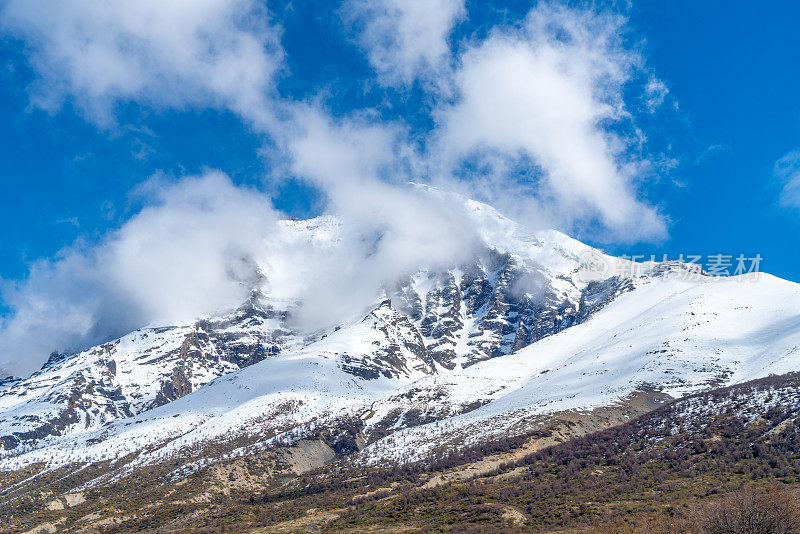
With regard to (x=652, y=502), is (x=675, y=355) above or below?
above

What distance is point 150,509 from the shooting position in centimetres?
11850

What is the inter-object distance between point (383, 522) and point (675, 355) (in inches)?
5655

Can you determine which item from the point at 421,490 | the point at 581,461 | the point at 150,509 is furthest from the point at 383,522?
the point at 150,509

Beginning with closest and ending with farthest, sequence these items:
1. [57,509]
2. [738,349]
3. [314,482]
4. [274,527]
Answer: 1. [274,527]
2. [314,482]
3. [57,509]
4. [738,349]

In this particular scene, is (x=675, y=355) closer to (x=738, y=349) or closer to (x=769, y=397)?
(x=738, y=349)

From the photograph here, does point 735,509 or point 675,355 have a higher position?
point 675,355

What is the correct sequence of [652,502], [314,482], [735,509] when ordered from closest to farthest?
1. [735,509]
2. [652,502]
3. [314,482]

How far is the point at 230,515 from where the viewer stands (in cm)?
9475

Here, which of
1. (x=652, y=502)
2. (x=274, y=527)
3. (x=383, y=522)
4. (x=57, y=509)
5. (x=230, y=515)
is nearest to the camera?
(x=652, y=502)

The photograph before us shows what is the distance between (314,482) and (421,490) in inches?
1758

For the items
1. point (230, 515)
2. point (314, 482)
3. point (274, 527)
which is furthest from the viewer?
point (314, 482)

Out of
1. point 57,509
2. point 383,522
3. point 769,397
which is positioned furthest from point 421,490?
point 57,509

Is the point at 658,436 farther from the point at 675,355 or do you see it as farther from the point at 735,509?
the point at 675,355

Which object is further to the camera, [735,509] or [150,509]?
[150,509]
